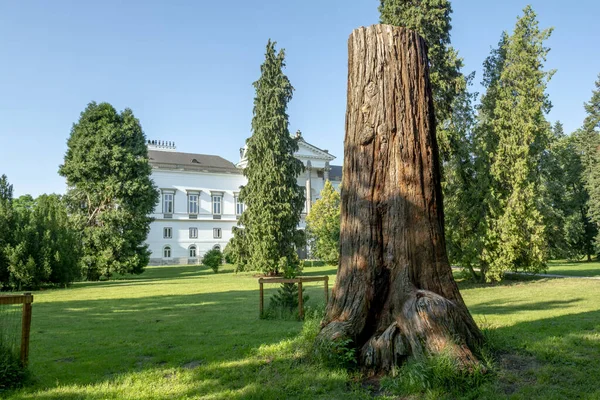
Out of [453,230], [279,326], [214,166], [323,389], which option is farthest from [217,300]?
[214,166]

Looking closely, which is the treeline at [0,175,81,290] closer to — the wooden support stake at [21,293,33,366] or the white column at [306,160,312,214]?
the wooden support stake at [21,293,33,366]

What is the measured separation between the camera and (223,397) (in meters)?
4.66

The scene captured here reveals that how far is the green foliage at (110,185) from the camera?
29.0 metres

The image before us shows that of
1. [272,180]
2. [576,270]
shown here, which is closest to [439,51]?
[272,180]

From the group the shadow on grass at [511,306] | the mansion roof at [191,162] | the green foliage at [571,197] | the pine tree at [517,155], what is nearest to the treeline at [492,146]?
the pine tree at [517,155]

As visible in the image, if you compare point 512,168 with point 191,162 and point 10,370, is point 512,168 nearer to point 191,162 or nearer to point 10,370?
point 10,370

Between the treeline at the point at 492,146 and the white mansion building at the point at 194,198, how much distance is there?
124ft

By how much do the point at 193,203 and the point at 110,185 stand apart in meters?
27.6

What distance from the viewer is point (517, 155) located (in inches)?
701

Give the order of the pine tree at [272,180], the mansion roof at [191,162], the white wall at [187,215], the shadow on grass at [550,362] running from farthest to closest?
the mansion roof at [191,162], the white wall at [187,215], the pine tree at [272,180], the shadow on grass at [550,362]

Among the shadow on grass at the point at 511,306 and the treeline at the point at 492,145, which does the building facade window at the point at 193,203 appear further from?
the shadow on grass at the point at 511,306

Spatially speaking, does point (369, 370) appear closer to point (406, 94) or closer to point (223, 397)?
point (223, 397)

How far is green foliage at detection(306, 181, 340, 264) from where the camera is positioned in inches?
1570

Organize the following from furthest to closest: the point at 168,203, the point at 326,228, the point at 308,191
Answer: the point at 308,191 → the point at 168,203 → the point at 326,228
